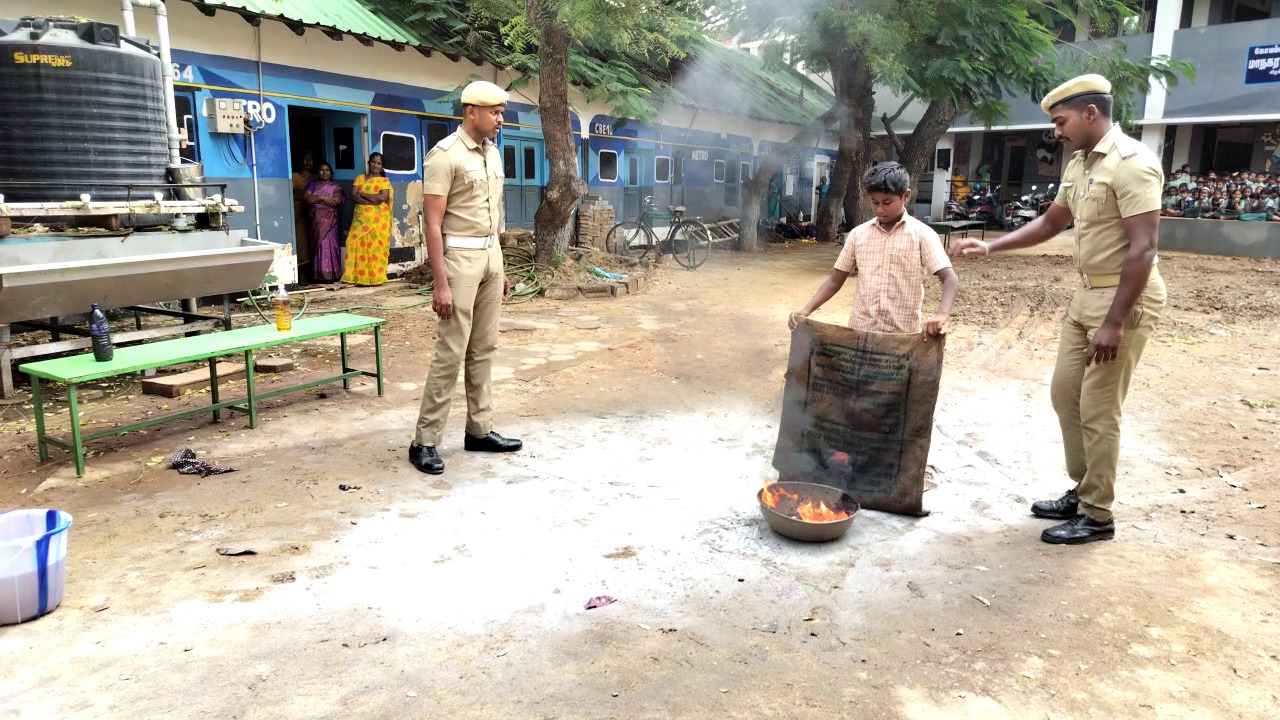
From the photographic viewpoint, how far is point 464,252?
14.3 ft

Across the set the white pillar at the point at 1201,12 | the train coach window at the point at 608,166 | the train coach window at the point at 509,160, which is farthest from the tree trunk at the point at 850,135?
the white pillar at the point at 1201,12

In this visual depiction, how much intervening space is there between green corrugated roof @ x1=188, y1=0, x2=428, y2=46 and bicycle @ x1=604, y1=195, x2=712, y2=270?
4.55m

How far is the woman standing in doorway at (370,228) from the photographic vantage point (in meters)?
11.0

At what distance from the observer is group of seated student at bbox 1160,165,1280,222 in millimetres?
16891

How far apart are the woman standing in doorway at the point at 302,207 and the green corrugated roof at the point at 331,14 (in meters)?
1.96

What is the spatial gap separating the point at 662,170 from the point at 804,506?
15.6 meters

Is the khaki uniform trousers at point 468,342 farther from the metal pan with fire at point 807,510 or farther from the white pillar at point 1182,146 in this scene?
the white pillar at point 1182,146

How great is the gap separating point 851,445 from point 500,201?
7.52 ft

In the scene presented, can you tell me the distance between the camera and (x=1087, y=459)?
3.61m

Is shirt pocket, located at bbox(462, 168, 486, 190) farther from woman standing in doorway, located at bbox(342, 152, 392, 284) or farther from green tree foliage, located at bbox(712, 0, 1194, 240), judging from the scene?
green tree foliage, located at bbox(712, 0, 1194, 240)

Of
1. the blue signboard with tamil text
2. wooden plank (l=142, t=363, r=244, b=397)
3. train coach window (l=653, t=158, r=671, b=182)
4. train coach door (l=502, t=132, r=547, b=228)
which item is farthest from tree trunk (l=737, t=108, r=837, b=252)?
wooden plank (l=142, t=363, r=244, b=397)

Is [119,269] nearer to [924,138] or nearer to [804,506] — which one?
[804,506]

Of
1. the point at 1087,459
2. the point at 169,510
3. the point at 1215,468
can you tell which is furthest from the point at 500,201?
the point at 1215,468

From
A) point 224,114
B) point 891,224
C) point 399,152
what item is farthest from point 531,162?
point 891,224
